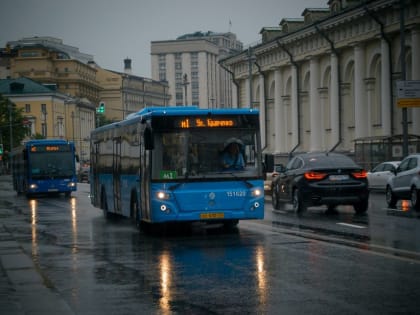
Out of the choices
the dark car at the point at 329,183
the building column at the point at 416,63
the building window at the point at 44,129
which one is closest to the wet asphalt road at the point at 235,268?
the dark car at the point at 329,183

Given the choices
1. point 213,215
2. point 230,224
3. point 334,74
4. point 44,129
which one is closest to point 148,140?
point 213,215

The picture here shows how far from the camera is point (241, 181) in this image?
20.3 m

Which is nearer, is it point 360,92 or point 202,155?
point 202,155

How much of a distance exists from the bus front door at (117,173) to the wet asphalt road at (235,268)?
6.66 ft

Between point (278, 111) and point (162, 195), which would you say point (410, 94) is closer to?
point (162, 195)

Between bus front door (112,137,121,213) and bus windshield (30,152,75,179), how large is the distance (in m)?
25.1

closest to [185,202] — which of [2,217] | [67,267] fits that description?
[67,267]

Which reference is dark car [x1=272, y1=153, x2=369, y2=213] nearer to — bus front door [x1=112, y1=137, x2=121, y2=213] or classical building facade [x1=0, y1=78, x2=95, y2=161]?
bus front door [x1=112, y1=137, x2=121, y2=213]

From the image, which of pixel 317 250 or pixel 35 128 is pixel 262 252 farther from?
pixel 35 128

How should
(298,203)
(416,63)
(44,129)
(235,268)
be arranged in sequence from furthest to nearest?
(44,129) < (416,63) < (298,203) < (235,268)

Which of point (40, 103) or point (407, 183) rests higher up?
point (40, 103)

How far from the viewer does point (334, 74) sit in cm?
6334

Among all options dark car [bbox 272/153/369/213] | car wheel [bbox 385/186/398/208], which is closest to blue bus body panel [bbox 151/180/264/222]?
dark car [bbox 272/153/369/213]

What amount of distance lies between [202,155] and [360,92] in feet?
132
